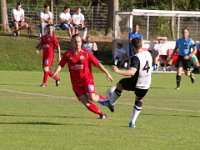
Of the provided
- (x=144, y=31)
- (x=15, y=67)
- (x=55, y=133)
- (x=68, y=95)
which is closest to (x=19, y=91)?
(x=68, y=95)

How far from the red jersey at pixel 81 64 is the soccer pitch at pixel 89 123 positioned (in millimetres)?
802

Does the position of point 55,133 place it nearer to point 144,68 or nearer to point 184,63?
point 144,68

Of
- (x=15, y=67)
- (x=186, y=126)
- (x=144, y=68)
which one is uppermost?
(x=144, y=68)

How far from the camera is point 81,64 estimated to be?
1419 cm

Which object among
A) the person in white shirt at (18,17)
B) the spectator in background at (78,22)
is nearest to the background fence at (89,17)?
the person in white shirt at (18,17)

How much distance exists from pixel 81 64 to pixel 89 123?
1.26m

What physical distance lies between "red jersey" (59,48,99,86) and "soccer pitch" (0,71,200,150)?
2.63ft

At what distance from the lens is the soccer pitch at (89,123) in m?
11.1

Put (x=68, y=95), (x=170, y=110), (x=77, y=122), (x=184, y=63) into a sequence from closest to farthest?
(x=77, y=122), (x=170, y=110), (x=68, y=95), (x=184, y=63)

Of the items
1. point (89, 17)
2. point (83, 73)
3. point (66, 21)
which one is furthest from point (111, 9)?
point (83, 73)

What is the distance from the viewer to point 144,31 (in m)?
37.4

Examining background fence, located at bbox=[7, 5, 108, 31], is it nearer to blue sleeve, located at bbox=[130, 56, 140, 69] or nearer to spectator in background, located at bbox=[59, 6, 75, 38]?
spectator in background, located at bbox=[59, 6, 75, 38]

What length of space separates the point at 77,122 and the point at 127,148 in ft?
10.8

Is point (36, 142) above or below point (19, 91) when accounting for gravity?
above
